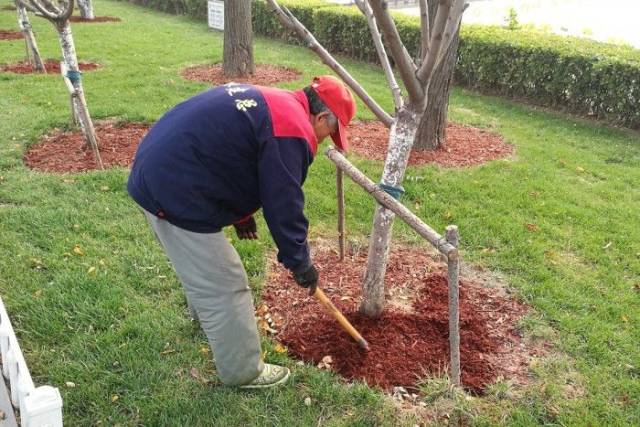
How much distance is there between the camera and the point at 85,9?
14836mm

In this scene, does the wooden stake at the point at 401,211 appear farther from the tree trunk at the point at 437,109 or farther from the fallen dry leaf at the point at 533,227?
the tree trunk at the point at 437,109

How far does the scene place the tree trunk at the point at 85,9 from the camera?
47.8 ft

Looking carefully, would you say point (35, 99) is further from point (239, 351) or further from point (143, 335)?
point (239, 351)

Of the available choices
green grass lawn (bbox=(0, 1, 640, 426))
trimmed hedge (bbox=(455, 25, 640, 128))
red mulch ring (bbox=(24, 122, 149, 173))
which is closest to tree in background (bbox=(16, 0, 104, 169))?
red mulch ring (bbox=(24, 122, 149, 173))

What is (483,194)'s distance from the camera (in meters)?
5.30

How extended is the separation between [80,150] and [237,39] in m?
4.23

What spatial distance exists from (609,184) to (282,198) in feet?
15.7

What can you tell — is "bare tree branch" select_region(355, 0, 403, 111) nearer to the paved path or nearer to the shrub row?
the shrub row

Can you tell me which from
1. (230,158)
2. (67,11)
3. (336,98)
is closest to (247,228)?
(230,158)

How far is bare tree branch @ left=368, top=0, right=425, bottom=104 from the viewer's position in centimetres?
228

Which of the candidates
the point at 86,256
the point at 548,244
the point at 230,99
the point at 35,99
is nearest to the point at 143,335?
the point at 86,256

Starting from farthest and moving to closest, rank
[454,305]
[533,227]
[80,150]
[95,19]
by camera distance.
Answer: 1. [95,19]
2. [80,150]
3. [533,227]
4. [454,305]

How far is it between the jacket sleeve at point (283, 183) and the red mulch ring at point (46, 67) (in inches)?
328

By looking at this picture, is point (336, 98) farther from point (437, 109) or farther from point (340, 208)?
point (437, 109)
